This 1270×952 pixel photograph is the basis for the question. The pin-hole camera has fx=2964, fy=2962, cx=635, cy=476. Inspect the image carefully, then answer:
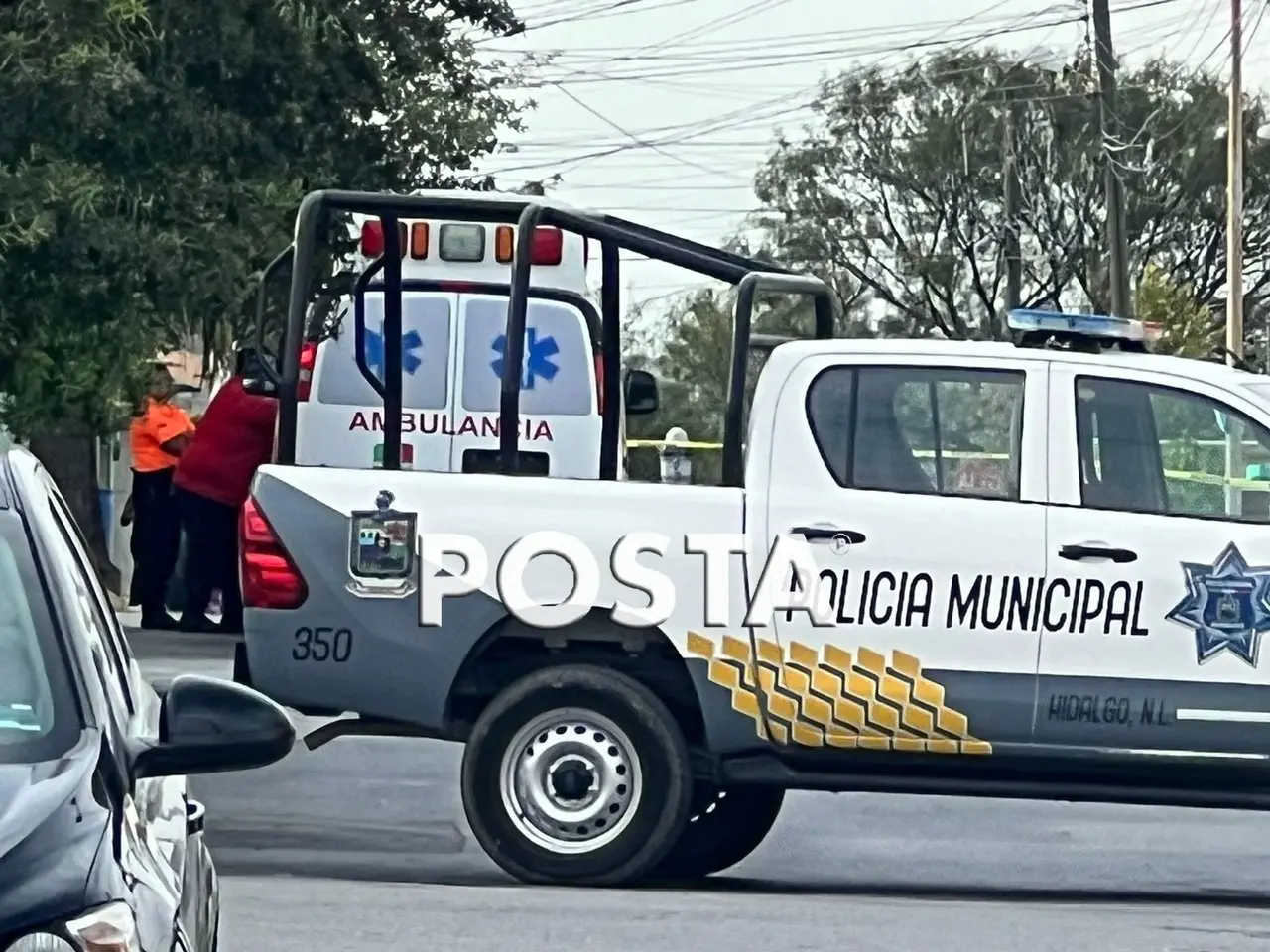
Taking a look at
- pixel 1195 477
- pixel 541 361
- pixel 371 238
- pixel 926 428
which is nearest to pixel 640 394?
pixel 541 361

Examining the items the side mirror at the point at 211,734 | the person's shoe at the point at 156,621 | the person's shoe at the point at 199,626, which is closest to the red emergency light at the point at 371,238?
the person's shoe at the point at 199,626

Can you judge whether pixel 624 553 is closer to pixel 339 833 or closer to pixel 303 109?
pixel 339 833

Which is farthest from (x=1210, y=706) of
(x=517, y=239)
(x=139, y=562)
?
(x=139, y=562)

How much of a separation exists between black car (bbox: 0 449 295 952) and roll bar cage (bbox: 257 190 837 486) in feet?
16.1

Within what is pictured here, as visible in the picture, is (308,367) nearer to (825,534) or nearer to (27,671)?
(825,534)

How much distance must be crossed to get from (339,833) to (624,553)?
2159mm

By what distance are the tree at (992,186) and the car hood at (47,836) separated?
57656 millimetres

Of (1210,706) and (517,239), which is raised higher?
(517,239)

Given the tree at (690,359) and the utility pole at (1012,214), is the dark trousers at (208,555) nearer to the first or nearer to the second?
the utility pole at (1012,214)

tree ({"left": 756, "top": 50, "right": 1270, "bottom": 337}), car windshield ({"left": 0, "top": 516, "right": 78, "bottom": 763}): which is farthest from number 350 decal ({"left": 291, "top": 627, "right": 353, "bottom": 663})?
tree ({"left": 756, "top": 50, "right": 1270, "bottom": 337})

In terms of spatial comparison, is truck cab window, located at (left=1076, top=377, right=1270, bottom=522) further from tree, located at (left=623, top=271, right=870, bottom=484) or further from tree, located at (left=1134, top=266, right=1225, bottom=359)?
tree, located at (left=623, top=271, right=870, bottom=484)

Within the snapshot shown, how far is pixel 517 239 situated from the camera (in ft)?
34.3

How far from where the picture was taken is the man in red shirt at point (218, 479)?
17.1 meters

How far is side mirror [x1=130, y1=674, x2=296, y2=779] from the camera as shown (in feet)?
14.7
